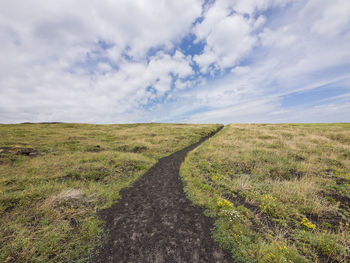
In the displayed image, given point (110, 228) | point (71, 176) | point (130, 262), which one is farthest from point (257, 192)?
point (71, 176)

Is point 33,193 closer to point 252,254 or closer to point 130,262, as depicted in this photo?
point 130,262

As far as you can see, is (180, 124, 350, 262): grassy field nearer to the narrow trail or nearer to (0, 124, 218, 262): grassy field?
the narrow trail

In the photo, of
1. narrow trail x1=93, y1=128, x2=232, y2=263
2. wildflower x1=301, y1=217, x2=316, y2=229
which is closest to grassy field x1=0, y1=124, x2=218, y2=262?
narrow trail x1=93, y1=128, x2=232, y2=263

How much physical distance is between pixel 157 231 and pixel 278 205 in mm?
6180

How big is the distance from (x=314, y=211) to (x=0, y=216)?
47.5ft

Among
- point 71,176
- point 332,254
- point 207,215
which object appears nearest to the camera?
point 332,254

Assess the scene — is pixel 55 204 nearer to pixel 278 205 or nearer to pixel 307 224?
pixel 278 205

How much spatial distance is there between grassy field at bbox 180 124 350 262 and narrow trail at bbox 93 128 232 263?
62 centimetres

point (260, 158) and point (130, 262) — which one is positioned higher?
point (260, 158)

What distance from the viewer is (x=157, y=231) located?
5.63m

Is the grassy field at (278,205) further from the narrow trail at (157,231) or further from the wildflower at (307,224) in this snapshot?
the narrow trail at (157,231)

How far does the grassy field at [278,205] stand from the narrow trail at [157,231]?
2.02ft

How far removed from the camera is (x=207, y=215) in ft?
20.9

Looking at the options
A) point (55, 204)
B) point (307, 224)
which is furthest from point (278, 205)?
point (55, 204)
